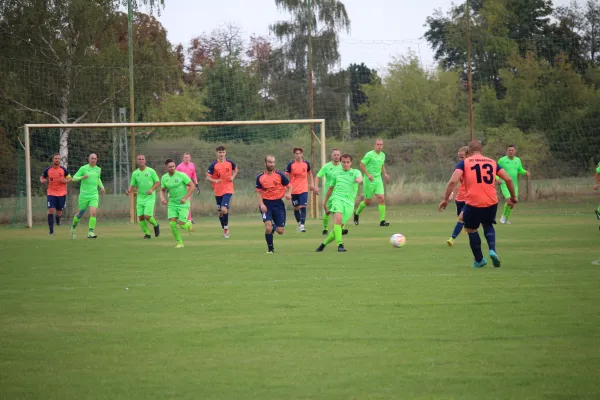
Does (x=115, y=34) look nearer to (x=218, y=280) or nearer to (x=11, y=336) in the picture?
(x=218, y=280)

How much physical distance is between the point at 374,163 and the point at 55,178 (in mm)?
9029

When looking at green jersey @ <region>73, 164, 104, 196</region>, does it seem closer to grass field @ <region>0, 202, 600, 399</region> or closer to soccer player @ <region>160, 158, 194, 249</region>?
soccer player @ <region>160, 158, 194, 249</region>

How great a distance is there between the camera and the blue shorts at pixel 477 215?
13.9 m

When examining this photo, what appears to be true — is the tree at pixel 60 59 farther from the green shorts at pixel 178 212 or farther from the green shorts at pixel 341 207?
the green shorts at pixel 341 207

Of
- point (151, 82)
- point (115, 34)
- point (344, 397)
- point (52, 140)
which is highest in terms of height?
point (115, 34)

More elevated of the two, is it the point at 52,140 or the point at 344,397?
the point at 52,140

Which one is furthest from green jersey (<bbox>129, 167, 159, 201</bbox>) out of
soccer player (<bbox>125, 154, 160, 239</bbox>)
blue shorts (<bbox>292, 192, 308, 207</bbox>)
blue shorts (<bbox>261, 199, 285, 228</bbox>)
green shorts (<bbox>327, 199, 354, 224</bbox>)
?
green shorts (<bbox>327, 199, 354, 224</bbox>)

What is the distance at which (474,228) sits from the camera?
46.0ft

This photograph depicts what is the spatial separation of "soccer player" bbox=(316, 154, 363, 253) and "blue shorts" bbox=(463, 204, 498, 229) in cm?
378

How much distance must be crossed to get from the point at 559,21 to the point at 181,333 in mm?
46773

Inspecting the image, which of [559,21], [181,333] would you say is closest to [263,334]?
[181,333]

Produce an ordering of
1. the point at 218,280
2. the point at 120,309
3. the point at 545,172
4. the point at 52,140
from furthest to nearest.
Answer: the point at 545,172
the point at 52,140
the point at 218,280
the point at 120,309

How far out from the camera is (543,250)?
55.9 feet

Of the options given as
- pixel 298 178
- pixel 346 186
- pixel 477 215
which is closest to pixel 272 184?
pixel 346 186
